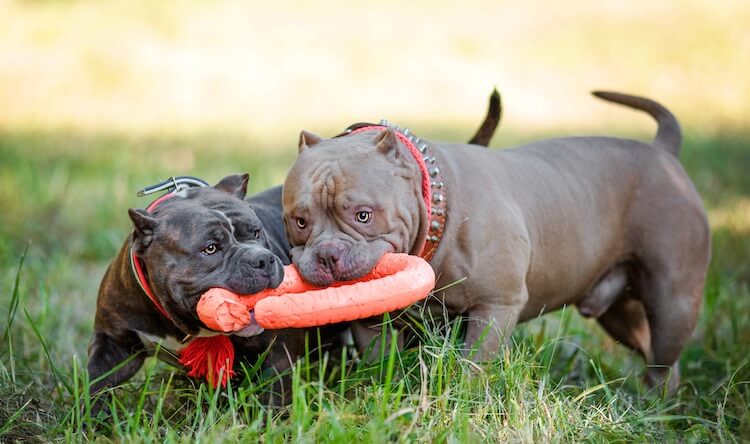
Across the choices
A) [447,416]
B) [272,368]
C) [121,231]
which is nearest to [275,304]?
[272,368]

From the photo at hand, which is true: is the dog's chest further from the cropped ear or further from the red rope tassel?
the cropped ear

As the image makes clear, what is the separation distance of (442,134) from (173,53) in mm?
4929

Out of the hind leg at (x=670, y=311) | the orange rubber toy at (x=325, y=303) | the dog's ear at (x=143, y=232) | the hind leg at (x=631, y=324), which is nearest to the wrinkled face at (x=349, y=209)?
the orange rubber toy at (x=325, y=303)

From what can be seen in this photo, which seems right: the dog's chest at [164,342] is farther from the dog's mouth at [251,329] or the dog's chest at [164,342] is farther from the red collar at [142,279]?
the dog's mouth at [251,329]

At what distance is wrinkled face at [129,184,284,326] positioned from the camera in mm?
4098

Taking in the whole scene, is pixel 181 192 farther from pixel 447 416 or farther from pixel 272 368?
pixel 447 416

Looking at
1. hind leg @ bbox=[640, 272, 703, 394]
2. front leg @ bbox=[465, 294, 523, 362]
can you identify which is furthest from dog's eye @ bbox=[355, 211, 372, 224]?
hind leg @ bbox=[640, 272, 703, 394]

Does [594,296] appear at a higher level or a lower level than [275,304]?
lower

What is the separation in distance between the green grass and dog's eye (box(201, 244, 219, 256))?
568mm

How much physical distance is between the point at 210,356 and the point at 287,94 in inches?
400

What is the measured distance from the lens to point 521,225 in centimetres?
468

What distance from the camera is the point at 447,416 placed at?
145 inches

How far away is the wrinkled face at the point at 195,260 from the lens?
4.10m

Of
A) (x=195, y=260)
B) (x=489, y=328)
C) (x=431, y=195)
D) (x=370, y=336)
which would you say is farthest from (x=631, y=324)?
(x=195, y=260)
